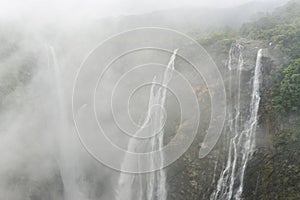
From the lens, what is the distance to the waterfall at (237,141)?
88.0 feet

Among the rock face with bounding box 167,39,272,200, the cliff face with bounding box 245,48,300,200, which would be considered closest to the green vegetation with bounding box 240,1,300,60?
the rock face with bounding box 167,39,272,200

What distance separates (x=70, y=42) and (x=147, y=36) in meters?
7.57

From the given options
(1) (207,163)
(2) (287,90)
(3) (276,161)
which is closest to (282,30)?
(2) (287,90)

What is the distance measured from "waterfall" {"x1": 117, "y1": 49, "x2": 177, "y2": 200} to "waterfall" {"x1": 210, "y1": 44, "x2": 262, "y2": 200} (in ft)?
13.6

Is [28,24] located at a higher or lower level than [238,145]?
higher

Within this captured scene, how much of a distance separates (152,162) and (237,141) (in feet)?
20.6

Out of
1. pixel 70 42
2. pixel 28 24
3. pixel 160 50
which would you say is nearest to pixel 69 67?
pixel 70 42

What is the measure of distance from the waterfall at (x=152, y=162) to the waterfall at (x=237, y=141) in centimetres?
415

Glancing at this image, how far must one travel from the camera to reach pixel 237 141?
27875mm

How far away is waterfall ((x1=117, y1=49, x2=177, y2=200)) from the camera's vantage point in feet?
97.2

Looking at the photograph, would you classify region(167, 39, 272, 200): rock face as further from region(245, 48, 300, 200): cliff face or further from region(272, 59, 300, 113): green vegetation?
region(272, 59, 300, 113): green vegetation

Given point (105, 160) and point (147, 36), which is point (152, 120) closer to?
point (105, 160)

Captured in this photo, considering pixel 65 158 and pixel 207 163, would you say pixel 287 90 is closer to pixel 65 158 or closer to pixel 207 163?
pixel 207 163

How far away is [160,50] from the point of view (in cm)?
3709
